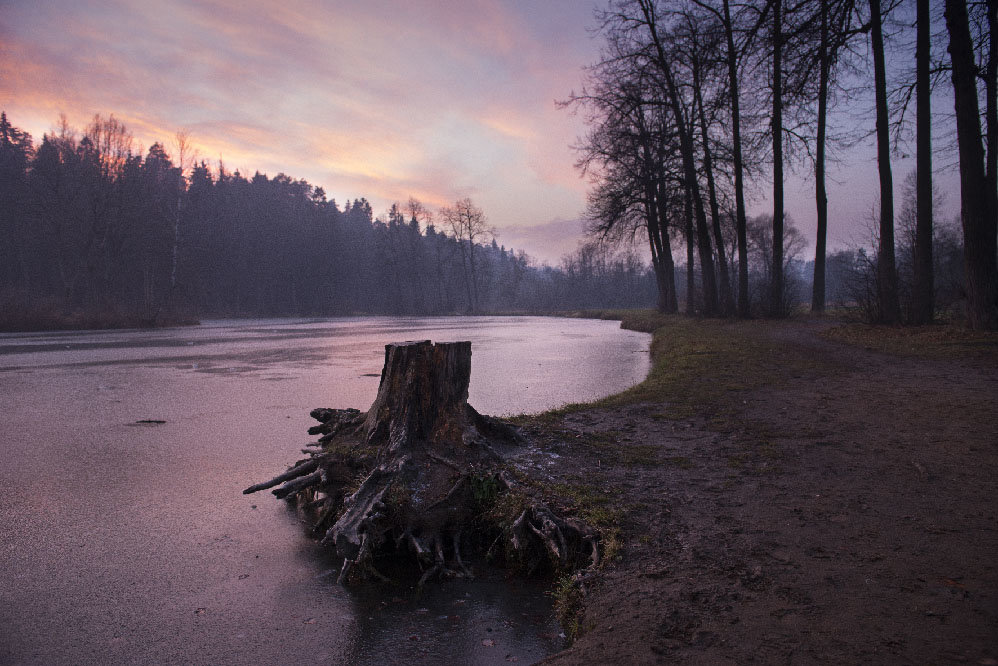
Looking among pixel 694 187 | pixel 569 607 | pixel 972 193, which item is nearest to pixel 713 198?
pixel 694 187

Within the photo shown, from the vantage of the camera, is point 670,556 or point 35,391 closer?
point 670,556

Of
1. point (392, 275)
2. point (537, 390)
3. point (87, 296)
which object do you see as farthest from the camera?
point (392, 275)

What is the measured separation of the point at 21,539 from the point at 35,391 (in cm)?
802

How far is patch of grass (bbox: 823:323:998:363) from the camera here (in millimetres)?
9406

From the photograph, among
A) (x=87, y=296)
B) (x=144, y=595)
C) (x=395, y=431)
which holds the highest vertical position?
(x=87, y=296)

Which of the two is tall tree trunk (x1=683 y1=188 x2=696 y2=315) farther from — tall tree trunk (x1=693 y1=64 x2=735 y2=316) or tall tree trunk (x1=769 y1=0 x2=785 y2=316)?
tall tree trunk (x1=769 y1=0 x2=785 y2=316)

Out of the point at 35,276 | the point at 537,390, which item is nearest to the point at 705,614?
the point at 537,390

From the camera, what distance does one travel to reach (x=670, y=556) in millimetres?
3105

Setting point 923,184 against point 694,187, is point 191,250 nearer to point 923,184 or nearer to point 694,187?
point 694,187

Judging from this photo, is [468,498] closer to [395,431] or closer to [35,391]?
[395,431]

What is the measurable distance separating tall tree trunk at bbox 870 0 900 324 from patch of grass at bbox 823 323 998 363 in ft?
2.23

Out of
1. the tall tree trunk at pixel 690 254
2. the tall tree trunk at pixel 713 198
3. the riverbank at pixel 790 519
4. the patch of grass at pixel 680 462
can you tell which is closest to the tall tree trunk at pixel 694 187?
the tall tree trunk at pixel 713 198

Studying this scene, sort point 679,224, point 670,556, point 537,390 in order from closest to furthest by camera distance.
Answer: point 670,556, point 537,390, point 679,224

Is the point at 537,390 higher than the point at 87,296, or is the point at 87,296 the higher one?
the point at 87,296
